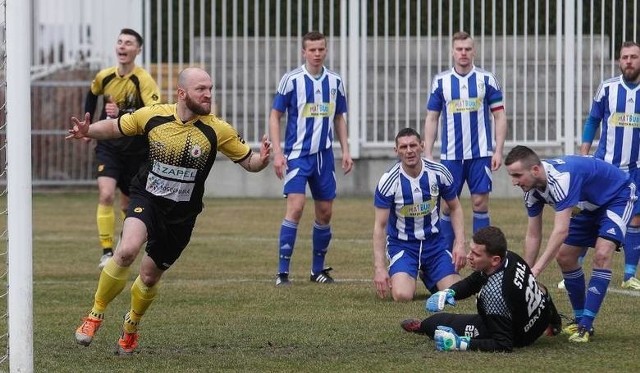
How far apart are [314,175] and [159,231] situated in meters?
4.24

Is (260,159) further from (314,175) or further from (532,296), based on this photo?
(314,175)

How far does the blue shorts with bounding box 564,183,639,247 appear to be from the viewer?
9570 mm

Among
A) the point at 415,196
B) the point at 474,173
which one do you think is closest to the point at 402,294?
the point at 415,196

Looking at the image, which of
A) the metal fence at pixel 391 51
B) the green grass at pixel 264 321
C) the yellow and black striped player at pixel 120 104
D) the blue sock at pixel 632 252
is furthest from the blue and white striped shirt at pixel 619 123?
the metal fence at pixel 391 51

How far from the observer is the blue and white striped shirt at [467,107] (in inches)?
543

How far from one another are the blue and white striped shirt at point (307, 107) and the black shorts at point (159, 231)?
408cm

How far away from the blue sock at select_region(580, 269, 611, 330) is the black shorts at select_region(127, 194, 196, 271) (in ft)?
8.68

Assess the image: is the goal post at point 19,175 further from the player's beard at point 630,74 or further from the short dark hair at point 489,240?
the player's beard at point 630,74

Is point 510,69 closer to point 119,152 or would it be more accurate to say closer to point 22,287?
point 119,152

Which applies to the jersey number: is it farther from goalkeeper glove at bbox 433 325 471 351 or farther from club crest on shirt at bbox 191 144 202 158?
club crest on shirt at bbox 191 144 202 158

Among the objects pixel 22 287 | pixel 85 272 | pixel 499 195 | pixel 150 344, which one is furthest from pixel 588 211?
pixel 499 195

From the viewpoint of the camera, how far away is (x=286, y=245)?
12.9 metres

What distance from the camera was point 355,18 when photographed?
23.0m

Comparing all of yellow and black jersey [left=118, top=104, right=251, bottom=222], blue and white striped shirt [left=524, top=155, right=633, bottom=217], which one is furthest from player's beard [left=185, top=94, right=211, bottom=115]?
blue and white striped shirt [left=524, top=155, right=633, bottom=217]
